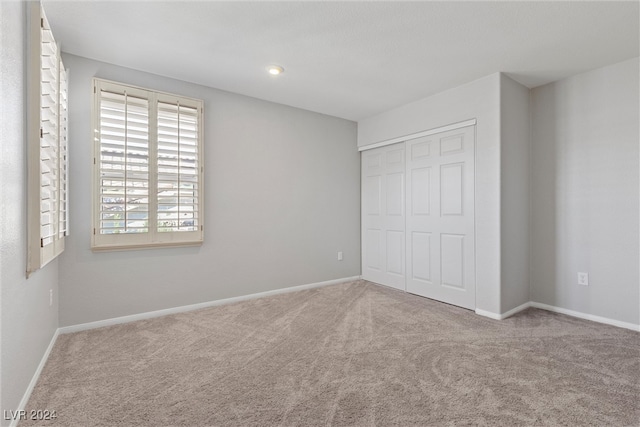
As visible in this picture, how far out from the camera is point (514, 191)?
3184 mm

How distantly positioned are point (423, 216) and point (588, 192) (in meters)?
1.58

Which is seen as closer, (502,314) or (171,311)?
(502,314)

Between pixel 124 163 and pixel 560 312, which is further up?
pixel 124 163

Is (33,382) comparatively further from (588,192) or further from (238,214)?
(588,192)

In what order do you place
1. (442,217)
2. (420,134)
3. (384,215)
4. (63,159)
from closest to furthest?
(63,159)
(442,217)
(420,134)
(384,215)

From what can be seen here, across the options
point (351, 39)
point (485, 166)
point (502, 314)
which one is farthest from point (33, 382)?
point (485, 166)

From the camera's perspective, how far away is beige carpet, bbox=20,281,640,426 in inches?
63.5

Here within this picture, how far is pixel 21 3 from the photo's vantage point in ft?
5.40

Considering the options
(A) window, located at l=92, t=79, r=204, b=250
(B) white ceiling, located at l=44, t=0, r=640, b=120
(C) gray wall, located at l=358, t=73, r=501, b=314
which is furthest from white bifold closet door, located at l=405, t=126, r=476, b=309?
(A) window, located at l=92, t=79, r=204, b=250

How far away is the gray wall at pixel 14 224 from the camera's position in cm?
137

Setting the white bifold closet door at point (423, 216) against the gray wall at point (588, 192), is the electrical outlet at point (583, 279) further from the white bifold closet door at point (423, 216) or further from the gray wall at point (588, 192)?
the white bifold closet door at point (423, 216)

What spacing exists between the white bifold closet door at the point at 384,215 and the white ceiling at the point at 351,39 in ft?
3.91

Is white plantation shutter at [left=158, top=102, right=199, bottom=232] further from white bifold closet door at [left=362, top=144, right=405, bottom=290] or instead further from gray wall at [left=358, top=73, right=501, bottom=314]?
gray wall at [left=358, top=73, right=501, bottom=314]

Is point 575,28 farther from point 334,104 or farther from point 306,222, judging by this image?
point 306,222
